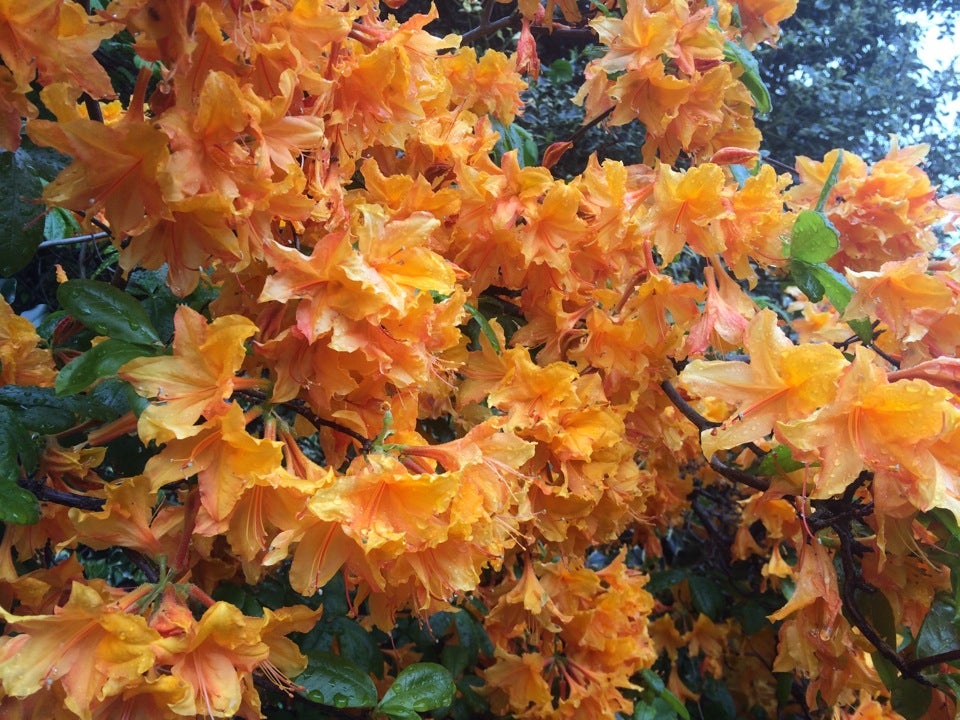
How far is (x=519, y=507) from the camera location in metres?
1.10

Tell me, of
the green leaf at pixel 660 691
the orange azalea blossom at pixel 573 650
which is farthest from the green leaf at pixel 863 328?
the green leaf at pixel 660 691

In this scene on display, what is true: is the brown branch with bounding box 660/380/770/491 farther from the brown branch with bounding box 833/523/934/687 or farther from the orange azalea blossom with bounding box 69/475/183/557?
the orange azalea blossom with bounding box 69/475/183/557

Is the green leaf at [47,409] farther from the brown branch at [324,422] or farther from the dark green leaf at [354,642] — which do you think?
the dark green leaf at [354,642]

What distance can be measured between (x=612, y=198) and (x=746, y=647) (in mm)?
1953

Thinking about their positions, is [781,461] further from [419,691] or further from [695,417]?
[419,691]

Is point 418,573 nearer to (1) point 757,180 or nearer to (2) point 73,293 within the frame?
(2) point 73,293

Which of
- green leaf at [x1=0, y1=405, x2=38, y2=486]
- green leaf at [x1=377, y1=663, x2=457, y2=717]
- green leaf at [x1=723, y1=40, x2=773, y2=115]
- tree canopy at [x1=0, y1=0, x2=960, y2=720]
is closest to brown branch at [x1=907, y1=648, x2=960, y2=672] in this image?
tree canopy at [x1=0, y1=0, x2=960, y2=720]

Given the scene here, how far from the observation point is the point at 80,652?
0.78m

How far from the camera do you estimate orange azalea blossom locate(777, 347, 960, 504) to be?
829mm

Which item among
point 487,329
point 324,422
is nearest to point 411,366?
point 324,422

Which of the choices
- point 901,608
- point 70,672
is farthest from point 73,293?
point 901,608

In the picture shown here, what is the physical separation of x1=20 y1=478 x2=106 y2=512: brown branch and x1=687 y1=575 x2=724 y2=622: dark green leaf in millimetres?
1875

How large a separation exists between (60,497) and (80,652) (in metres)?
0.28

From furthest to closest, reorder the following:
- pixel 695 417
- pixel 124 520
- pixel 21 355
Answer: pixel 695 417 → pixel 21 355 → pixel 124 520
